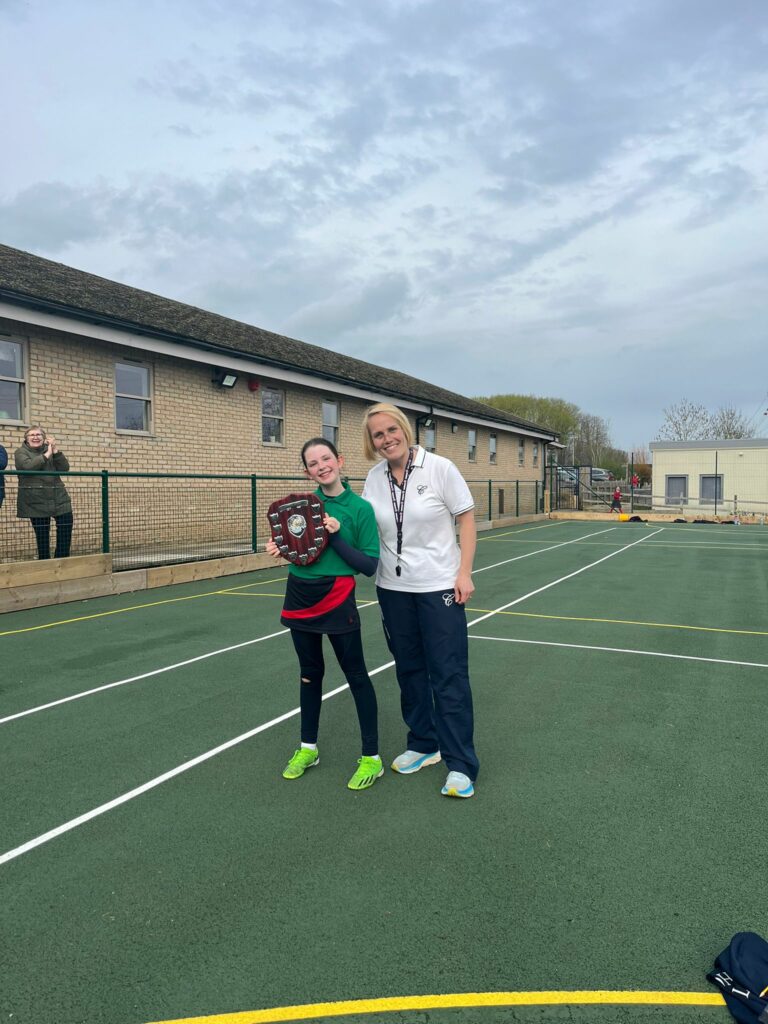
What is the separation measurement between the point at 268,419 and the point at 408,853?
15052 mm

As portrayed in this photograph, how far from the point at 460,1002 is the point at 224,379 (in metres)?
14.3

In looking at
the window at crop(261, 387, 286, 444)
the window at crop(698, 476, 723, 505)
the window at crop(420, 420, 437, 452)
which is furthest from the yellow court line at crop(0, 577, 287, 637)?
the window at crop(698, 476, 723, 505)

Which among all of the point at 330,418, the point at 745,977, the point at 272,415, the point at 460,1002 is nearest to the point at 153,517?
the point at 272,415

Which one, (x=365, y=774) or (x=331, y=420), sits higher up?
(x=331, y=420)

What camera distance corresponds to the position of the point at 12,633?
7496 mm

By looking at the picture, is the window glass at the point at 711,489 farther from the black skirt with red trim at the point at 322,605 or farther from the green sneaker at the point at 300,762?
the black skirt with red trim at the point at 322,605

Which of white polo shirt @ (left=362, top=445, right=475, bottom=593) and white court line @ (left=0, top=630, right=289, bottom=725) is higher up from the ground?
white polo shirt @ (left=362, top=445, right=475, bottom=593)

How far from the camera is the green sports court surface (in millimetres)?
2217

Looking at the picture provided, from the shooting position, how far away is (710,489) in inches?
1382

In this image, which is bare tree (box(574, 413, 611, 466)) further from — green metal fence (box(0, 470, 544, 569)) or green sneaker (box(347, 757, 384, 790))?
green sneaker (box(347, 757, 384, 790))

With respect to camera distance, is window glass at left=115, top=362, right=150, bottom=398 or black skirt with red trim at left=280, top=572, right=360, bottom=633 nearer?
black skirt with red trim at left=280, top=572, right=360, bottom=633

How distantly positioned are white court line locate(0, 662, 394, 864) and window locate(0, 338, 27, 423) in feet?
29.8

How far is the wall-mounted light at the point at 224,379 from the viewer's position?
15.1 metres

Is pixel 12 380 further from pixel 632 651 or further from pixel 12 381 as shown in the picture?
pixel 632 651
